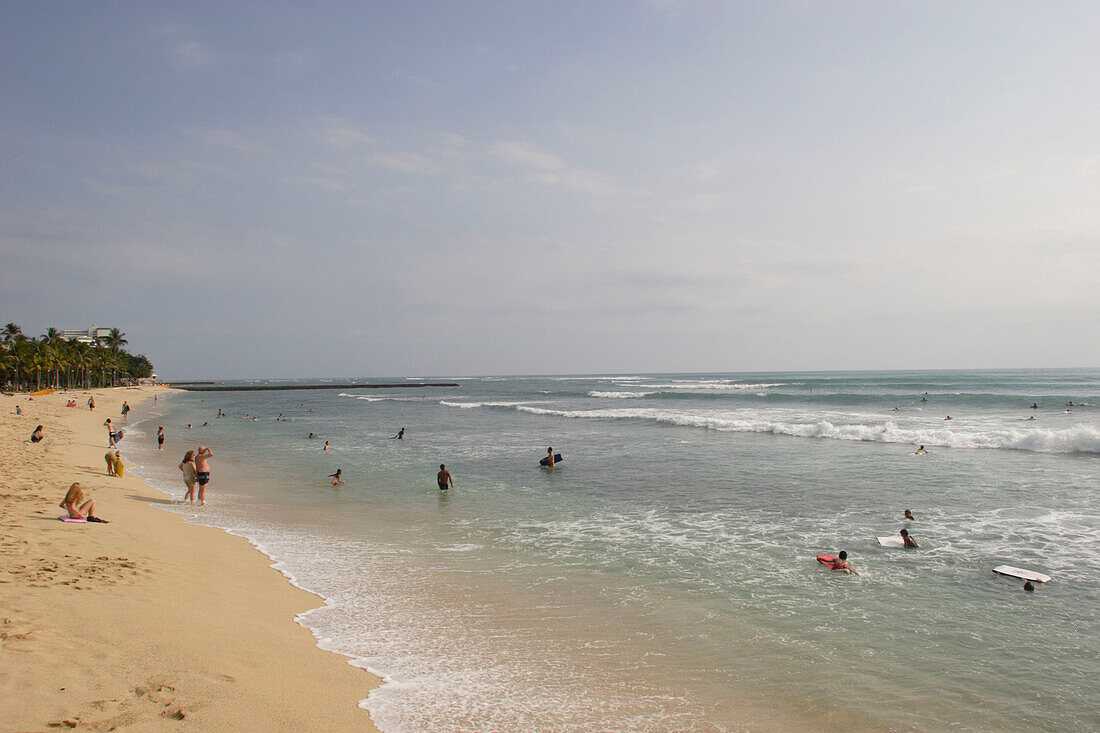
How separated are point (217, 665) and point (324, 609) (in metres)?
2.52

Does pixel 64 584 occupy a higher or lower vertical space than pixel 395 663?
higher

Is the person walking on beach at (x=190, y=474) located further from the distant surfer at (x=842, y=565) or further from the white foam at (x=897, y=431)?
the white foam at (x=897, y=431)

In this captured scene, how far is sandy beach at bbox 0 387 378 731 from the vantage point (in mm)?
4902

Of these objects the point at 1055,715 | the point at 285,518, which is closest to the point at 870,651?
the point at 1055,715

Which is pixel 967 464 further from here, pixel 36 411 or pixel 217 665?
pixel 36 411

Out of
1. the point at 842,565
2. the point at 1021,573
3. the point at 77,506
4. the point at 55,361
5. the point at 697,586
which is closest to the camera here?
the point at 697,586

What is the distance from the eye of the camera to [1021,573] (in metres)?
9.87

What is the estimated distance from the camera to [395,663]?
6.74m

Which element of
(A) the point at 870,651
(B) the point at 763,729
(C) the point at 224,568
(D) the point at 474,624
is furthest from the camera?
(C) the point at 224,568

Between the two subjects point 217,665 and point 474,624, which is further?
point 474,624

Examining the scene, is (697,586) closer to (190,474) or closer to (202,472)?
(202,472)

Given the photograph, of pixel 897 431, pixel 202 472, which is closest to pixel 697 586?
pixel 202 472

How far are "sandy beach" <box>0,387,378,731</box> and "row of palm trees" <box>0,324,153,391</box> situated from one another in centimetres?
8509

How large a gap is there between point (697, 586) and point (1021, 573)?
561 centimetres
